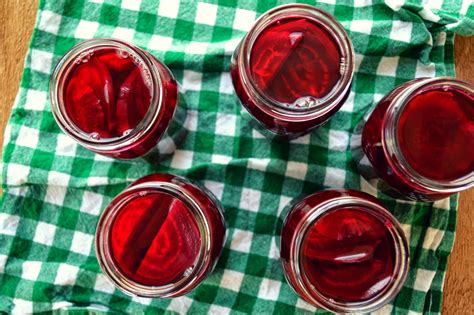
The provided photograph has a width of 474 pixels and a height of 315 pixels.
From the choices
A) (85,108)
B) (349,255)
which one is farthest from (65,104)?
(349,255)

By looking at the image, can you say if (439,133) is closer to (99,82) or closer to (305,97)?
(305,97)

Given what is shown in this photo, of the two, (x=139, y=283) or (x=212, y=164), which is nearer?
(x=139, y=283)

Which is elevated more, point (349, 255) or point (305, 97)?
point (305, 97)

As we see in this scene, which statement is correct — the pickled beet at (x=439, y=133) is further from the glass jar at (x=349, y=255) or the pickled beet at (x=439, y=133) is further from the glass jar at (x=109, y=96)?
the glass jar at (x=109, y=96)

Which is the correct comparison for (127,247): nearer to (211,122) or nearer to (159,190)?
(159,190)

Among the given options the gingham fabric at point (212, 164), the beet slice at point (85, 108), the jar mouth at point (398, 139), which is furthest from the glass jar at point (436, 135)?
the beet slice at point (85, 108)

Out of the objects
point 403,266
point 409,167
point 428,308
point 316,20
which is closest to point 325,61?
point 316,20
